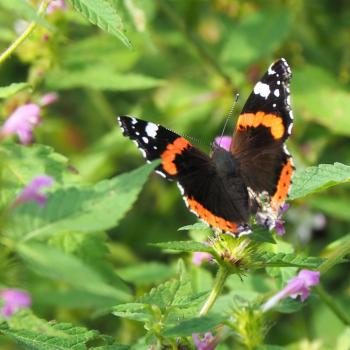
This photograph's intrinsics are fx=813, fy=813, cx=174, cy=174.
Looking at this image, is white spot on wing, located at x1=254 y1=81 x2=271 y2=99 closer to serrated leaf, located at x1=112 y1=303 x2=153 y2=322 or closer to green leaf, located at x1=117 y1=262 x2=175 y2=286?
serrated leaf, located at x1=112 y1=303 x2=153 y2=322

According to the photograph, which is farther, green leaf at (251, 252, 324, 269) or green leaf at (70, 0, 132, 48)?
green leaf at (70, 0, 132, 48)

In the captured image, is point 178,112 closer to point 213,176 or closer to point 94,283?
point 213,176

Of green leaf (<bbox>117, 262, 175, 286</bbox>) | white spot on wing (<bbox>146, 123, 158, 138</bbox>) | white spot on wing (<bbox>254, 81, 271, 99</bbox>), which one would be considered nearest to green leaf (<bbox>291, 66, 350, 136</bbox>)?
green leaf (<bbox>117, 262, 175, 286</bbox>)

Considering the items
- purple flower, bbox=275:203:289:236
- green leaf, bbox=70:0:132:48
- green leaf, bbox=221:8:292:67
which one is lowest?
purple flower, bbox=275:203:289:236

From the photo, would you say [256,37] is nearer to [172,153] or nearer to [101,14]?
[172,153]

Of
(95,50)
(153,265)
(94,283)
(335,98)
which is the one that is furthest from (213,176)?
(335,98)

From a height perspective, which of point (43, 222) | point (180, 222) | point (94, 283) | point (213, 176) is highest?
point (180, 222)

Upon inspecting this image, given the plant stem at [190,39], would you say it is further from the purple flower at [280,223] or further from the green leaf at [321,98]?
the purple flower at [280,223]

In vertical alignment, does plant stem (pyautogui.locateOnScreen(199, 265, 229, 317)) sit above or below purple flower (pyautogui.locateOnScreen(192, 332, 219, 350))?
above
